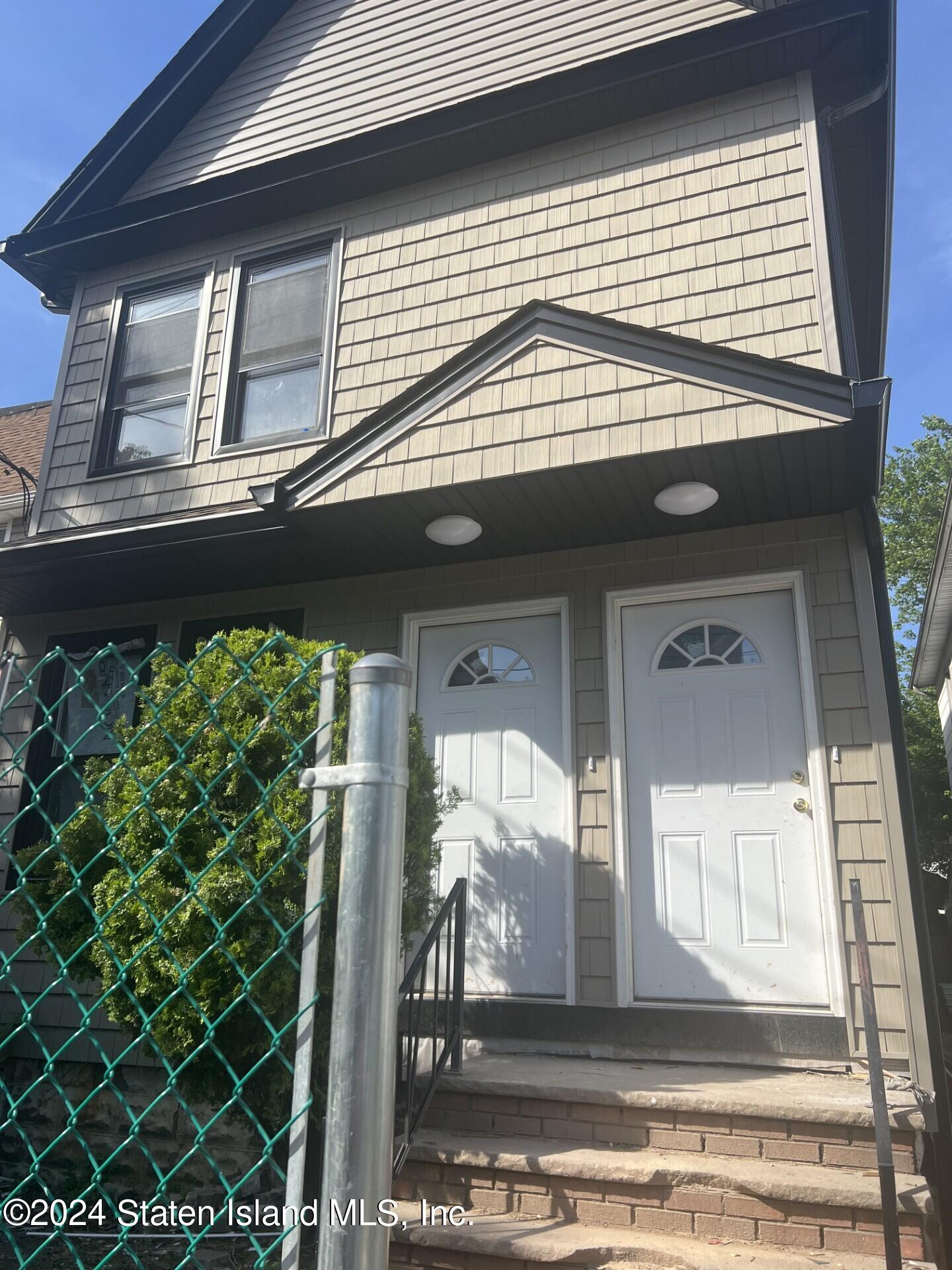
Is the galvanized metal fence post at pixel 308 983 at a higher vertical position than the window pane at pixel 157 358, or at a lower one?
lower

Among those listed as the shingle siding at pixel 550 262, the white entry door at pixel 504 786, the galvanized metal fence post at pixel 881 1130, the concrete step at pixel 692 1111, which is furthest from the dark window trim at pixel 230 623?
the galvanized metal fence post at pixel 881 1130

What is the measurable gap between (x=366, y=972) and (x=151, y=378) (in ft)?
22.2

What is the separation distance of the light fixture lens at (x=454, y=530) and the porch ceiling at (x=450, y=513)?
5 cm

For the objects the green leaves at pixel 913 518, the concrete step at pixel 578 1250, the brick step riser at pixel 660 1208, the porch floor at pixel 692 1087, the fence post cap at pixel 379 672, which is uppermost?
the green leaves at pixel 913 518

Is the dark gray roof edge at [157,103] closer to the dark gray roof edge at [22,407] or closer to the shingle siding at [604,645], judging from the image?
the shingle siding at [604,645]

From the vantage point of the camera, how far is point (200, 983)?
3234 mm

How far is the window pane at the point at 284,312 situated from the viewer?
258 inches

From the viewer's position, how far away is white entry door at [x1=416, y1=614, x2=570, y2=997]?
5.07 meters

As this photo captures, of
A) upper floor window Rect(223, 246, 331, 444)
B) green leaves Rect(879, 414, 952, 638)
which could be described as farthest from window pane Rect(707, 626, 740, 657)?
green leaves Rect(879, 414, 952, 638)

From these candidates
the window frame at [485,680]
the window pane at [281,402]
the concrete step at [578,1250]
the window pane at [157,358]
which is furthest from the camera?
the window pane at [157,358]

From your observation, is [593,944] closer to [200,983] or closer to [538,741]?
[538,741]

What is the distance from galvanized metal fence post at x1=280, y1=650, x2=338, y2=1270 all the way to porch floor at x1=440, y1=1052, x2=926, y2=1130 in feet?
8.97

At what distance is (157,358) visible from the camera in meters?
7.10

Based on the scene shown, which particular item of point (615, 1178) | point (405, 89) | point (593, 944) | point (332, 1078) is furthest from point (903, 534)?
point (332, 1078)
